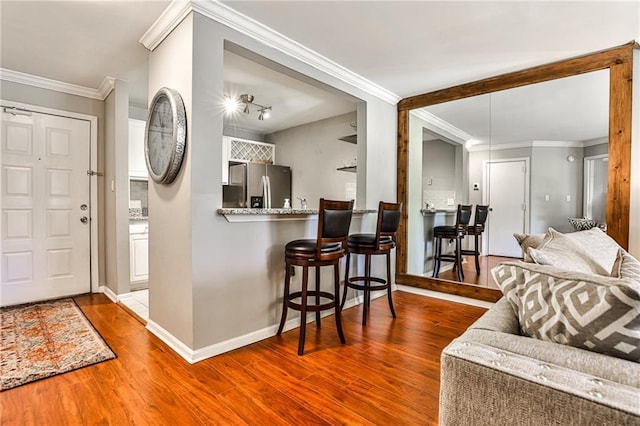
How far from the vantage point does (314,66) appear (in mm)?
2912

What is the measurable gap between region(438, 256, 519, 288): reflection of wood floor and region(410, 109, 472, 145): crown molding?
1.34 m

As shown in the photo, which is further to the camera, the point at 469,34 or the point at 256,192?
the point at 256,192

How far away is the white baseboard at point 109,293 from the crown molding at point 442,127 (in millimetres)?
4081

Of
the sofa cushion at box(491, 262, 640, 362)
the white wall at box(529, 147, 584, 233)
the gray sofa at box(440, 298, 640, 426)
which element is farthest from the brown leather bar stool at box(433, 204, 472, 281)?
the gray sofa at box(440, 298, 640, 426)

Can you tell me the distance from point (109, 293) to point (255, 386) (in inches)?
108

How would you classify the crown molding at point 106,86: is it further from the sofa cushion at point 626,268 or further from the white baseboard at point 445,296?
the sofa cushion at point 626,268

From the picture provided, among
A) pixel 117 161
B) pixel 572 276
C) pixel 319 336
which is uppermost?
pixel 117 161

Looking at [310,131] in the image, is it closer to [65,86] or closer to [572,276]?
[65,86]

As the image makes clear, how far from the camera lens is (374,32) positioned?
247cm

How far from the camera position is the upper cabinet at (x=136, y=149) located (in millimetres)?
3963

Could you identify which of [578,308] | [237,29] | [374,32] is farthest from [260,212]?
[578,308]

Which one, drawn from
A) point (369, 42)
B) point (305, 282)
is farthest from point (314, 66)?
point (305, 282)

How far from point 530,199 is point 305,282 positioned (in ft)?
8.48

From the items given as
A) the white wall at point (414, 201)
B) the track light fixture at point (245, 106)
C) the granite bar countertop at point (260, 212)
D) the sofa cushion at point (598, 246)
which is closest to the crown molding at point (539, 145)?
the white wall at point (414, 201)
